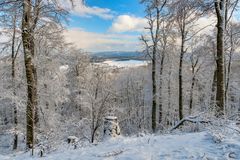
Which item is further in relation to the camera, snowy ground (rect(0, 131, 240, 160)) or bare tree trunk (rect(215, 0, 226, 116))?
bare tree trunk (rect(215, 0, 226, 116))

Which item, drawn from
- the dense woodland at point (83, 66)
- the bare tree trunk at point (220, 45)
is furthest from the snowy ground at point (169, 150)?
the bare tree trunk at point (220, 45)

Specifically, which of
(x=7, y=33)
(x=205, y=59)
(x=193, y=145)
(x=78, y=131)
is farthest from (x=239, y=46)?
(x=193, y=145)

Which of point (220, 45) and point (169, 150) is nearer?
point (169, 150)

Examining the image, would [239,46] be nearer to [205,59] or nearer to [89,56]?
[205,59]

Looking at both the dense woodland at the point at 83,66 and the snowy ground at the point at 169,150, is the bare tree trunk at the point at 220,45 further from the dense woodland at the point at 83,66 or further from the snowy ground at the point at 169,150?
the snowy ground at the point at 169,150

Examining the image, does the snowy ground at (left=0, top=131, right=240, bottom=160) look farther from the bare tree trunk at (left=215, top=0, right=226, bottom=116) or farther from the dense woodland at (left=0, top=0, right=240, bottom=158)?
the bare tree trunk at (left=215, top=0, right=226, bottom=116)

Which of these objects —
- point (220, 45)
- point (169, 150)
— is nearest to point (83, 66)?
point (220, 45)

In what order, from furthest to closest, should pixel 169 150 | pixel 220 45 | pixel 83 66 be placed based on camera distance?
pixel 83 66
pixel 220 45
pixel 169 150

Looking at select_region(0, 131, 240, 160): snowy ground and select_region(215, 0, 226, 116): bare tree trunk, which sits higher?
select_region(215, 0, 226, 116): bare tree trunk

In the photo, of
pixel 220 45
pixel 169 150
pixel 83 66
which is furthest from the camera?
pixel 83 66

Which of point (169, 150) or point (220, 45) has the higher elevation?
point (220, 45)

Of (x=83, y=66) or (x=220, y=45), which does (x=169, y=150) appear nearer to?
(x=220, y=45)

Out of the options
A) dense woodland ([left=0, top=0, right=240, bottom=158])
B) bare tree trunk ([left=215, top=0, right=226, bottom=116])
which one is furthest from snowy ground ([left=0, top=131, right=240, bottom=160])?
bare tree trunk ([left=215, top=0, right=226, bottom=116])

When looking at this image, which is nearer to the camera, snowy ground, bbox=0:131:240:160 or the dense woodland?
snowy ground, bbox=0:131:240:160
